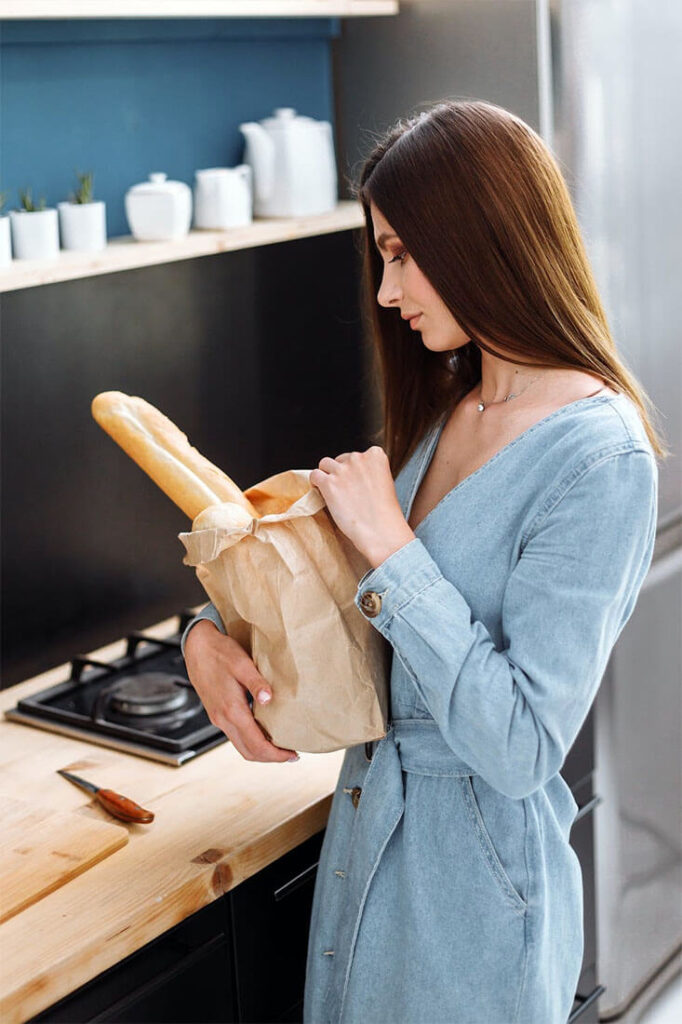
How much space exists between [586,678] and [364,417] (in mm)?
1437

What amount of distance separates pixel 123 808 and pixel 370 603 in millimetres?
501

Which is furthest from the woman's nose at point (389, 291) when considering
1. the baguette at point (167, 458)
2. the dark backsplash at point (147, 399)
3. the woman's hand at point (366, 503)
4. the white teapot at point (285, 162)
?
the white teapot at point (285, 162)

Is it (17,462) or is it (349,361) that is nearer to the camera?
(17,462)

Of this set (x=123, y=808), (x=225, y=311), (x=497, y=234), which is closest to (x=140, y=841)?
(x=123, y=808)

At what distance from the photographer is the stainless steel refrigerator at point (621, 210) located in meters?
2.17

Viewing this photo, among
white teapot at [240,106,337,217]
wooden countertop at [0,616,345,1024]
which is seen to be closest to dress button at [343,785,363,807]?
wooden countertop at [0,616,345,1024]

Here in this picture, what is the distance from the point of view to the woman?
1261mm

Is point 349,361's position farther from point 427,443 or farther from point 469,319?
point 469,319

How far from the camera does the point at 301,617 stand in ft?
4.55

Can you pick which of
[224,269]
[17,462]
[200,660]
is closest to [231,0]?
[224,269]

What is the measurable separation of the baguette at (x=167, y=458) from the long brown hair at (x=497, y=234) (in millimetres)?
373

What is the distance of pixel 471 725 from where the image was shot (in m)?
1.26

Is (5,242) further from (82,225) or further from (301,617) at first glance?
(301,617)

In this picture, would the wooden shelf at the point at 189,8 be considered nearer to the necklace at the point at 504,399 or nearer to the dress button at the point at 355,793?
the necklace at the point at 504,399
